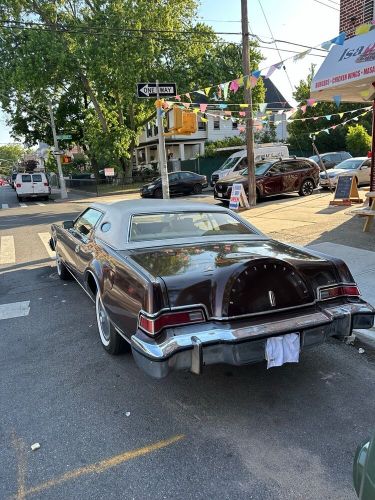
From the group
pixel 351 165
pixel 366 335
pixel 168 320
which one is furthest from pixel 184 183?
pixel 168 320

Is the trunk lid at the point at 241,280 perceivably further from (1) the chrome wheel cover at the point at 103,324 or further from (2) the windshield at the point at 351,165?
(2) the windshield at the point at 351,165

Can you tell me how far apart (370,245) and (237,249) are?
5.00m

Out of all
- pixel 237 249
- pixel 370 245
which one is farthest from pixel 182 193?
pixel 237 249

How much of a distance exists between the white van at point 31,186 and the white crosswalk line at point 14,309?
20.5m

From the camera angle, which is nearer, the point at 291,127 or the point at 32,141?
the point at 291,127

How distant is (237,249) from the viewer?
12.4ft

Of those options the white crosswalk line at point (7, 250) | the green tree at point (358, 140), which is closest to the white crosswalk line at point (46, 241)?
the white crosswalk line at point (7, 250)

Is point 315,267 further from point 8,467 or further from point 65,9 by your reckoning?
point 65,9

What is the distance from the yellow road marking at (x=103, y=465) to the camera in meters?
2.42

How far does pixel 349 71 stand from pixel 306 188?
30.6 ft

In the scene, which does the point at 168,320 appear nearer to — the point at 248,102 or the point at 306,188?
the point at 248,102

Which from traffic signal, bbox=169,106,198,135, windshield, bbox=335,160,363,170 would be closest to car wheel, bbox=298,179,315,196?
windshield, bbox=335,160,363,170

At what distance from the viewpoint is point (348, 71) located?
26.3ft

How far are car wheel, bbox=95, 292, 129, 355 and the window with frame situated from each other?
1244mm
